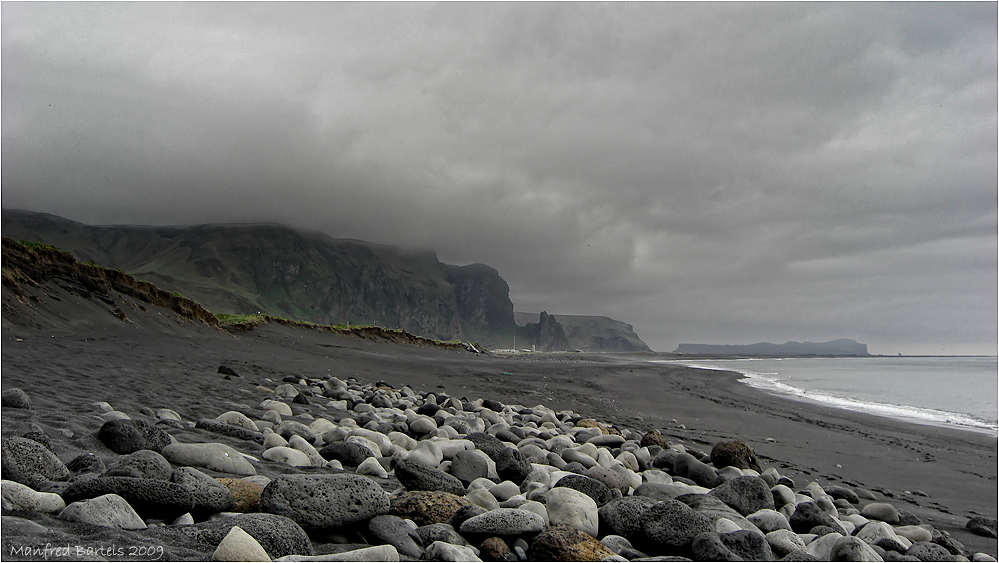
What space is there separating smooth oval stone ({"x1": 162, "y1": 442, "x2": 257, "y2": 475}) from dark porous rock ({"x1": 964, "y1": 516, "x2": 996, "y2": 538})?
6.64 metres

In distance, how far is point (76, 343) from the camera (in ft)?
37.8

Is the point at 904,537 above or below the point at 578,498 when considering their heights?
below

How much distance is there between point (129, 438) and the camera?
3.76 metres

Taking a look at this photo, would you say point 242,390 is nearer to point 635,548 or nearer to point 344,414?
point 344,414

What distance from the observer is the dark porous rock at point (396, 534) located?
264 centimetres

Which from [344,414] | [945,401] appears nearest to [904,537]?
[344,414]

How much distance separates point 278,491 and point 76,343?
1179 cm

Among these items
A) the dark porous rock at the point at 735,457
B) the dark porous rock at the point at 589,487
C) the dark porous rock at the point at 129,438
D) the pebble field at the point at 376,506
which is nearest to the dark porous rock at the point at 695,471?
the pebble field at the point at 376,506

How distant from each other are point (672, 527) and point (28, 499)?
128 inches

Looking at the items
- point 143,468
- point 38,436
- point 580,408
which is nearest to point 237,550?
point 143,468

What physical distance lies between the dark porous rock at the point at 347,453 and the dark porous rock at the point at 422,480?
0.87 meters

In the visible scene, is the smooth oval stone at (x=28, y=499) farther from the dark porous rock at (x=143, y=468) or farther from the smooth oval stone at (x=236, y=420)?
the smooth oval stone at (x=236, y=420)

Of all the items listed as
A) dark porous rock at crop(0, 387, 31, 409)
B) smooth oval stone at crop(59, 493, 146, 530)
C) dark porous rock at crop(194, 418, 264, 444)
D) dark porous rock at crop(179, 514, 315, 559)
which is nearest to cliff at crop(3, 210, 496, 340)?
dark porous rock at crop(0, 387, 31, 409)

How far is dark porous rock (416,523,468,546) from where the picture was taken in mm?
2771
